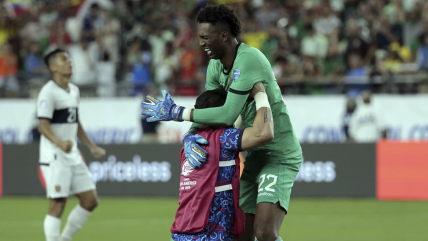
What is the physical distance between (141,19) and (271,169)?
14459 millimetres

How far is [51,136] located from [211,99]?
3.20 meters

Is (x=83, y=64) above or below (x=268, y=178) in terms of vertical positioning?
above

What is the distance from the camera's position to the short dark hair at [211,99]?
493 cm

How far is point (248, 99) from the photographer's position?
528cm

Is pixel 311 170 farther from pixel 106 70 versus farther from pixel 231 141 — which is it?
pixel 231 141

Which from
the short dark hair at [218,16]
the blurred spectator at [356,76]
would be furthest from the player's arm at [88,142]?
the blurred spectator at [356,76]

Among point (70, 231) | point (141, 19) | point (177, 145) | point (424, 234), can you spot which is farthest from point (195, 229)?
point (141, 19)

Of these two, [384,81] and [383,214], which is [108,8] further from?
[383,214]

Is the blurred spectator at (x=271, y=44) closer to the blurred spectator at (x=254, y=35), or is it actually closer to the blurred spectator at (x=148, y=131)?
the blurred spectator at (x=254, y=35)

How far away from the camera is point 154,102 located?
16.7ft

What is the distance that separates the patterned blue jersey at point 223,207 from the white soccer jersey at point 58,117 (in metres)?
3.40

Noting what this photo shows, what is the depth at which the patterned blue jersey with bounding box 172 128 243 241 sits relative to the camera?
15.2ft

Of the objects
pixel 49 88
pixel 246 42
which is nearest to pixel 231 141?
pixel 49 88

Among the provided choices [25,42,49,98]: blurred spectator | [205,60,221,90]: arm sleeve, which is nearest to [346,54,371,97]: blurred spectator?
[25,42,49,98]: blurred spectator
